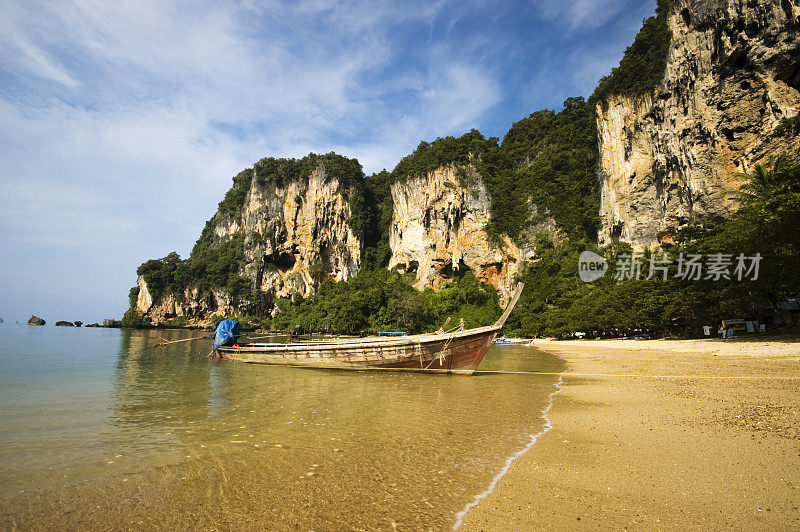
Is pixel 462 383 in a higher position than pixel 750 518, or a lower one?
lower

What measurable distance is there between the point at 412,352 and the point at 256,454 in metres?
8.83

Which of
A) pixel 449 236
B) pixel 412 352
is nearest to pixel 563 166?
pixel 449 236

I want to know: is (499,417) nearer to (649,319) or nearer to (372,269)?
(649,319)

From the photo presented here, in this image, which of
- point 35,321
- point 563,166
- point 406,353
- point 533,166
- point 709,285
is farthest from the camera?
point 35,321

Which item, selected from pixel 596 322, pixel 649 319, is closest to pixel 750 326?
pixel 649 319

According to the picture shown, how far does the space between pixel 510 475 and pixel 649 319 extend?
29.4 meters

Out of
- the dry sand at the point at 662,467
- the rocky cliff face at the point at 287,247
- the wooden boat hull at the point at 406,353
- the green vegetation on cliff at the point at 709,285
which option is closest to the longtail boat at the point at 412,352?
the wooden boat hull at the point at 406,353

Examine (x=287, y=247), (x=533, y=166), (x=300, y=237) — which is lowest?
(x=287, y=247)

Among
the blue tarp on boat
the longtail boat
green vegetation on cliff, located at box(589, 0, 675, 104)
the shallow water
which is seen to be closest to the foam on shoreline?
the shallow water

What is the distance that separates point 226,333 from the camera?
19438 millimetres

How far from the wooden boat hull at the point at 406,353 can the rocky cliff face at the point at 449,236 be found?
4471 centimetres

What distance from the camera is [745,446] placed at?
4.16m

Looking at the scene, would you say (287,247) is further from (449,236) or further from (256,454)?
(256,454)

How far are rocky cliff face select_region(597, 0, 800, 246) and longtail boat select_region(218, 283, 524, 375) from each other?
28.2 meters
